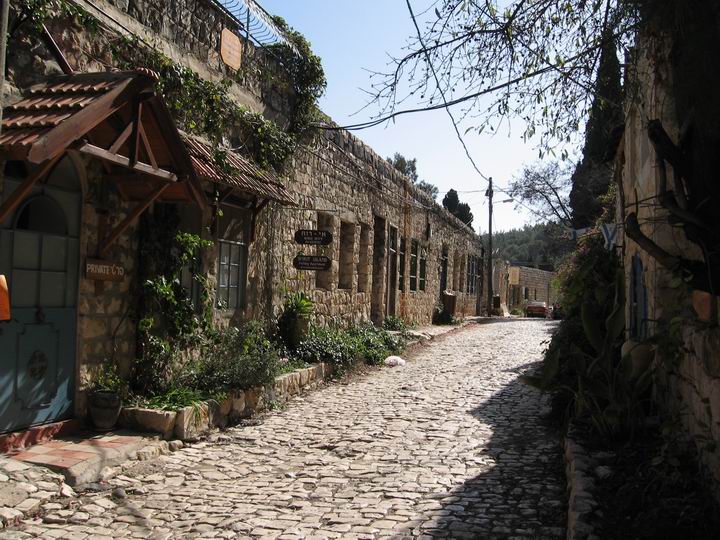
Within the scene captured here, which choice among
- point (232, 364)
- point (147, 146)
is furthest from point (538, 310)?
point (147, 146)

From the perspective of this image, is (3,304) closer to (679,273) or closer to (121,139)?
(121,139)

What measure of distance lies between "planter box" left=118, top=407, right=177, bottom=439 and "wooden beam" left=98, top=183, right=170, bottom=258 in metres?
1.50

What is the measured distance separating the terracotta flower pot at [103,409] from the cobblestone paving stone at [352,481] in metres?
0.63

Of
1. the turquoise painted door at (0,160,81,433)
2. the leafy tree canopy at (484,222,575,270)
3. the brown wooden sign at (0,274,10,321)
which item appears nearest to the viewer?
the brown wooden sign at (0,274,10,321)

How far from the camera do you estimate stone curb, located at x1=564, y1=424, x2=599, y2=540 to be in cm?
340

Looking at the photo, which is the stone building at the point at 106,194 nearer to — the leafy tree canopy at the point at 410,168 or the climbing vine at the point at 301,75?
the climbing vine at the point at 301,75

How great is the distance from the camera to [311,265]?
10109mm

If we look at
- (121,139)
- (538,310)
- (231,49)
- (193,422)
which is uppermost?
(231,49)

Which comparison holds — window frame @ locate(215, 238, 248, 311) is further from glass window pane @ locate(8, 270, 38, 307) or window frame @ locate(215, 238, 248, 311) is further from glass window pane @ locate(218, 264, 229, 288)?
glass window pane @ locate(8, 270, 38, 307)

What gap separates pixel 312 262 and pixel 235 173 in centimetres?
260

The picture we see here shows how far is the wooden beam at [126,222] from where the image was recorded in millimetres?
5801

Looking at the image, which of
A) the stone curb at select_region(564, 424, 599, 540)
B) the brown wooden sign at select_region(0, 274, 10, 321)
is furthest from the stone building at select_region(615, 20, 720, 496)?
the brown wooden sign at select_region(0, 274, 10, 321)

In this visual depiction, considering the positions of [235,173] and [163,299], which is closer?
[163,299]

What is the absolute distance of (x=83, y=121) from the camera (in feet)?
15.3
